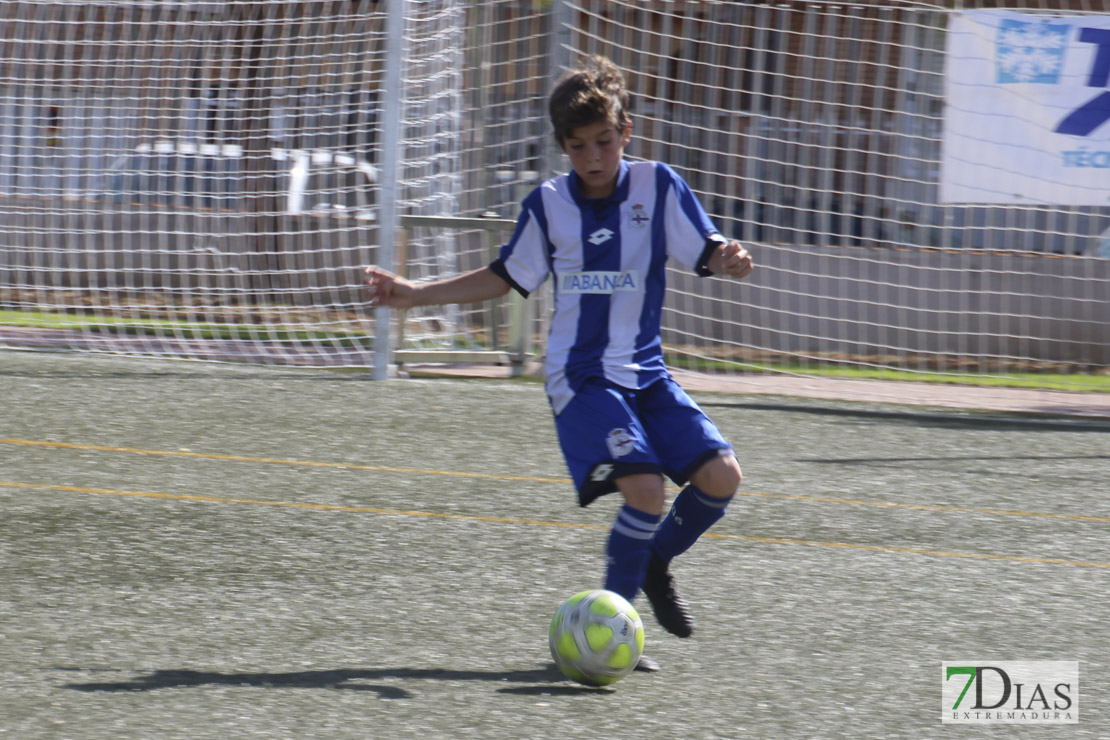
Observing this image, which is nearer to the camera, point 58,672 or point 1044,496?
point 58,672

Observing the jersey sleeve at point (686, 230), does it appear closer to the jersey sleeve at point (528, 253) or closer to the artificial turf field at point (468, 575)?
the jersey sleeve at point (528, 253)

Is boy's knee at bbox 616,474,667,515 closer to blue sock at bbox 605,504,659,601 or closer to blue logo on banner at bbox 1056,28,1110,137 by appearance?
blue sock at bbox 605,504,659,601

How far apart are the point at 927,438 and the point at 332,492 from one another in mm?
3352

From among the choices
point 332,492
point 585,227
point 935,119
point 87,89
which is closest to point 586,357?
point 585,227

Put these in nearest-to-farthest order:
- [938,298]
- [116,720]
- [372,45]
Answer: [116,720]
[938,298]
[372,45]

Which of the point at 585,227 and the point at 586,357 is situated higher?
the point at 585,227

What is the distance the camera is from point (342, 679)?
3.02 meters

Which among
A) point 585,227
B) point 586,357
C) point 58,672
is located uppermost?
point 585,227

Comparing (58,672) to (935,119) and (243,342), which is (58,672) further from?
(935,119)

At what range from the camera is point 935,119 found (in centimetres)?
915

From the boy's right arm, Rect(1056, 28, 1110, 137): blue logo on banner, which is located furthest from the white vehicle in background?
the boy's right arm

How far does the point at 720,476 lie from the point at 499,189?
21.1 feet

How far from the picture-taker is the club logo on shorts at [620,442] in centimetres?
318

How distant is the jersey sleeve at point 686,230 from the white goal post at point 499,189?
504cm
